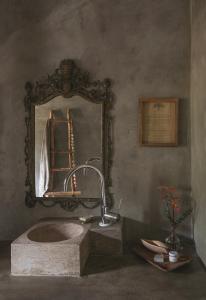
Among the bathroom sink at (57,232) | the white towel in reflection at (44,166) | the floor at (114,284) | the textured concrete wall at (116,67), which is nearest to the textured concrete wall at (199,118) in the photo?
the textured concrete wall at (116,67)

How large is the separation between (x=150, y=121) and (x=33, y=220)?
3.08ft

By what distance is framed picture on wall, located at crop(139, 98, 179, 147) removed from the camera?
6.38 ft

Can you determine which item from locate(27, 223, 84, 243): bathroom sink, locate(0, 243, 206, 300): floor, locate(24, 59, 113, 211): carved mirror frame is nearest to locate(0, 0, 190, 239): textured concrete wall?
locate(24, 59, 113, 211): carved mirror frame

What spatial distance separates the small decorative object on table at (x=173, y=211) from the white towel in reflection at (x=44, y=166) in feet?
2.26

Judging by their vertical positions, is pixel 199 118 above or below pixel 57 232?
above

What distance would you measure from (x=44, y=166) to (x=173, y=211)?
81cm

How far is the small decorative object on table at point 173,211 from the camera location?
1743 mm

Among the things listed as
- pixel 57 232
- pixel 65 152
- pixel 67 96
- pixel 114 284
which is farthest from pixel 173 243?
pixel 67 96

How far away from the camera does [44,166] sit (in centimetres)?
202

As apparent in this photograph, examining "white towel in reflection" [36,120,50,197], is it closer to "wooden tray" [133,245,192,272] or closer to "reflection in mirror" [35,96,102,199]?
"reflection in mirror" [35,96,102,199]

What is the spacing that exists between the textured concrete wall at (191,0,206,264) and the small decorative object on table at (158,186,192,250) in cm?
10

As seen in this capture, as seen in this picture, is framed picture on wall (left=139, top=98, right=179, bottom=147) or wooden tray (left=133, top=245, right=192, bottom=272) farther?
framed picture on wall (left=139, top=98, right=179, bottom=147)

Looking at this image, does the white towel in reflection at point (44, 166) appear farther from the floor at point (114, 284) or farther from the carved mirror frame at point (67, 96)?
the floor at point (114, 284)

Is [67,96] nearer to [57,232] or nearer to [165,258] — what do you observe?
[57,232]
